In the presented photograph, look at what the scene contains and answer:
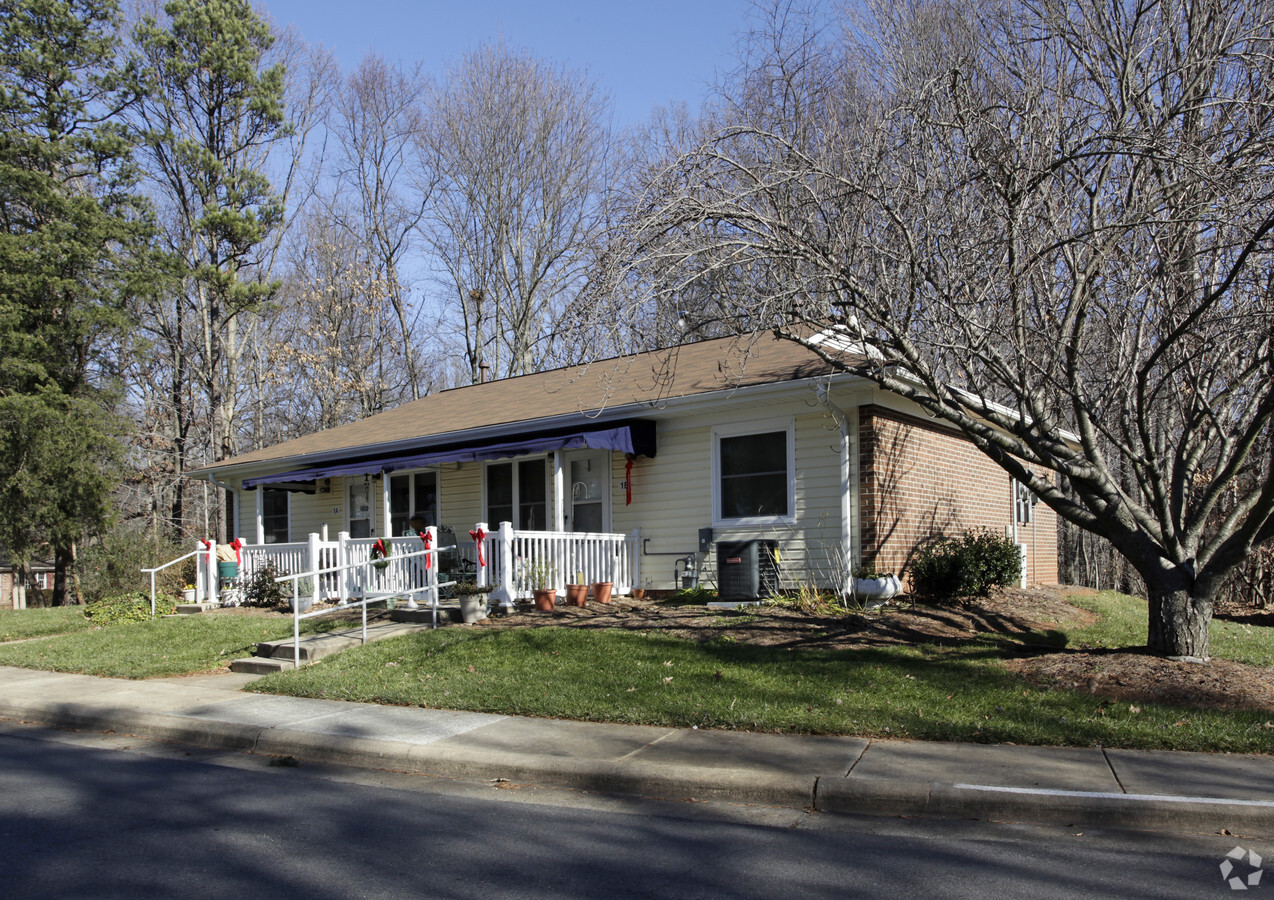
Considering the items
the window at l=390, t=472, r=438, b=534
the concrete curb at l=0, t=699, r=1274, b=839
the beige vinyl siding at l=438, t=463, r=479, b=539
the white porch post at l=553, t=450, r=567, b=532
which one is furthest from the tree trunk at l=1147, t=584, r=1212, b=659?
the window at l=390, t=472, r=438, b=534

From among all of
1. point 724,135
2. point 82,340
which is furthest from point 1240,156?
point 82,340

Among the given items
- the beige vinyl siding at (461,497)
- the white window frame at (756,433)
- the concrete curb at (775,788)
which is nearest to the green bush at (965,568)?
the white window frame at (756,433)

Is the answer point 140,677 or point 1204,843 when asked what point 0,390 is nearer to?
point 140,677

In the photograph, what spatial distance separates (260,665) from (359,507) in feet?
27.9

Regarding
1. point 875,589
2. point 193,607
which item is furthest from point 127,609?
point 875,589

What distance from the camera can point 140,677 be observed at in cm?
1106

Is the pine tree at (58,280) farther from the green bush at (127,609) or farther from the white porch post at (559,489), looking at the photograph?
the white porch post at (559,489)

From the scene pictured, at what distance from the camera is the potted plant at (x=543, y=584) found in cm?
1274

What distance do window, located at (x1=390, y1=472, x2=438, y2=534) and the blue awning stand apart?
3.71 feet

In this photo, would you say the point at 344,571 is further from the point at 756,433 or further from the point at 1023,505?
the point at 1023,505

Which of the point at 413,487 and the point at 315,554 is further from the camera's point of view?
the point at 413,487

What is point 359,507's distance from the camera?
1933 cm

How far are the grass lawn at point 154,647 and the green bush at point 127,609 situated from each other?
638 millimetres

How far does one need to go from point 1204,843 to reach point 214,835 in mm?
5434
